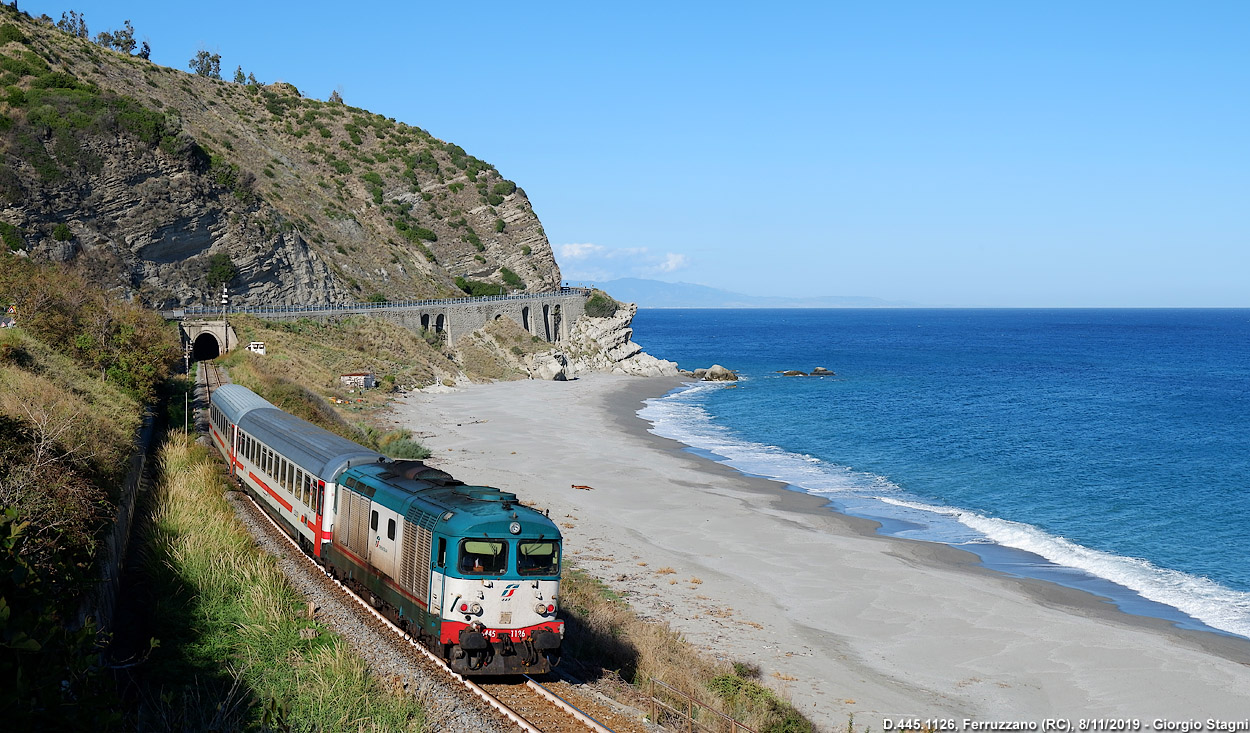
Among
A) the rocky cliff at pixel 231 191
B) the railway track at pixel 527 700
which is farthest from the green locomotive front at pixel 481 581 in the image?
the rocky cliff at pixel 231 191

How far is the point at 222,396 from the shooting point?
107 feet

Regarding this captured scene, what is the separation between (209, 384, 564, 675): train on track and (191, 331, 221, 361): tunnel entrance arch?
49182 millimetres

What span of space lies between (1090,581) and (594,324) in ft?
271

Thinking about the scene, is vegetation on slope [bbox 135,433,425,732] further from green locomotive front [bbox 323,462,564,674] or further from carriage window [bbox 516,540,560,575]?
carriage window [bbox 516,540,560,575]

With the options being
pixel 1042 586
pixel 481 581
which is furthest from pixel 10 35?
pixel 1042 586

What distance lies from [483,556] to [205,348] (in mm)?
57742

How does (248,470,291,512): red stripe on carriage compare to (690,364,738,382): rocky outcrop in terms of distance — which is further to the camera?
(690,364,738,382): rocky outcrop

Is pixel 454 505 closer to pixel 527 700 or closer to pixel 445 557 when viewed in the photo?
pixel 445 557

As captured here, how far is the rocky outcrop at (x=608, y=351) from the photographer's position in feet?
341

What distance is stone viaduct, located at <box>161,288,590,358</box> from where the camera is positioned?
208 feet

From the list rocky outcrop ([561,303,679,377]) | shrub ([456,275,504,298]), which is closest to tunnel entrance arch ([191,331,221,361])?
rocky outcrop ([561,303,679,377])

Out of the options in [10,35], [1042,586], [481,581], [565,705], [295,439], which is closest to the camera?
[565,705]

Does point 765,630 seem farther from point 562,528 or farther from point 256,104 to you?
point 256,104

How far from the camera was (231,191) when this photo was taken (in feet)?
250
